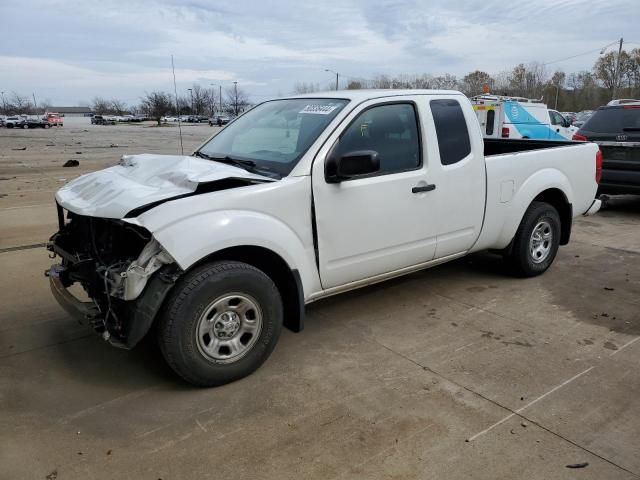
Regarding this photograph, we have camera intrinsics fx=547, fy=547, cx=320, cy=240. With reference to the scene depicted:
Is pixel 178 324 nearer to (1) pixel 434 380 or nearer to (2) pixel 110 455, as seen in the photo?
(2) pixel 110 455

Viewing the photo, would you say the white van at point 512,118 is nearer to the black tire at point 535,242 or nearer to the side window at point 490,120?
the side window at point 490,120

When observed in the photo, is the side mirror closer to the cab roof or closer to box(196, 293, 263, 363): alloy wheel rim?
the cab roof

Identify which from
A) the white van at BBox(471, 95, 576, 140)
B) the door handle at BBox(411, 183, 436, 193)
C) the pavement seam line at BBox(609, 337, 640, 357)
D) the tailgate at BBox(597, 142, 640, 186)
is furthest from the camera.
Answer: the white van at BBox(471, 95, 576, 140)

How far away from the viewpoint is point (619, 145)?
28.3 ft

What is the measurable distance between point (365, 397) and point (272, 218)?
1289 mm

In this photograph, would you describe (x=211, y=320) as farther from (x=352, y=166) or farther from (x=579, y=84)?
(x=579, y=84)

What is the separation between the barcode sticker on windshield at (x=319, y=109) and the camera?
163 inches

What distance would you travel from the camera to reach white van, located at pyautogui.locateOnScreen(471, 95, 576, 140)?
1588cm

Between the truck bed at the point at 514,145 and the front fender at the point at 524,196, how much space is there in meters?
0.73

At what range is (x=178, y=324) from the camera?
3219mm

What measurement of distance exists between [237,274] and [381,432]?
126cm

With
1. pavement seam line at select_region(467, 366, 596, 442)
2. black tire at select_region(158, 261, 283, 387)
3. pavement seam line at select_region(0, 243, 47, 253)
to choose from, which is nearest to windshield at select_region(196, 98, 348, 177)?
black tire at select_region(158, 261, 283, 387)

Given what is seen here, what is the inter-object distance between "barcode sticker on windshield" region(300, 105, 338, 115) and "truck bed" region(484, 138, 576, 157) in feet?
9.38

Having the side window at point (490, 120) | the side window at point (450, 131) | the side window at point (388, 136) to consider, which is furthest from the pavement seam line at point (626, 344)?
the side window at point (490, 120)
